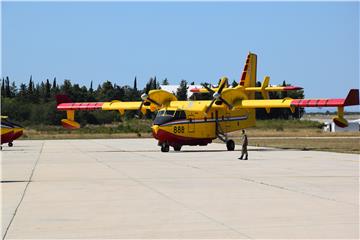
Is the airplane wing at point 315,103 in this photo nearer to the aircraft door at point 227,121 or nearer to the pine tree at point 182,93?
the aircraft door at point 227,121

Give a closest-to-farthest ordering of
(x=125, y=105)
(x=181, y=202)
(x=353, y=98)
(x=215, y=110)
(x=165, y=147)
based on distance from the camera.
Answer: (x=181, y=202) → (x=353, y=98) → (x=165, y=147) → (x=215, y=110) → (x=125, y=105)

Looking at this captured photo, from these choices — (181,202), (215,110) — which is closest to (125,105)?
(215,110)

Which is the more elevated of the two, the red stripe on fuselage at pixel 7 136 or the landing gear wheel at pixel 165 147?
the red stripe on fuselage at pixel 7 136

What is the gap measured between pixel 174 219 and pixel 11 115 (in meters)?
83.8

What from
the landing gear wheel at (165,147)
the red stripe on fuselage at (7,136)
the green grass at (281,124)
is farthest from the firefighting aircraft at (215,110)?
the green grass at (281,124)

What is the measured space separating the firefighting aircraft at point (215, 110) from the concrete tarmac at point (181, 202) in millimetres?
12593

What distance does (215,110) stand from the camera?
1622 inches

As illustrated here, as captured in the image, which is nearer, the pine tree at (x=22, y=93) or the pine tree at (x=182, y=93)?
the pine tree at (x=22, y=93)

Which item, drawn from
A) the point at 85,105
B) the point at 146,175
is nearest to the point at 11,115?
the point at 85,105

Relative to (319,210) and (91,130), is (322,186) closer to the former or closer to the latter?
(319,210)

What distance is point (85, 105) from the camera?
46.7 metres

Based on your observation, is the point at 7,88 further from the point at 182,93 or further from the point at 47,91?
the point at 182,93

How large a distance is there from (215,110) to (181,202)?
26359 millimetres

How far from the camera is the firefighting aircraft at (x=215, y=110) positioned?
38.7 metres
